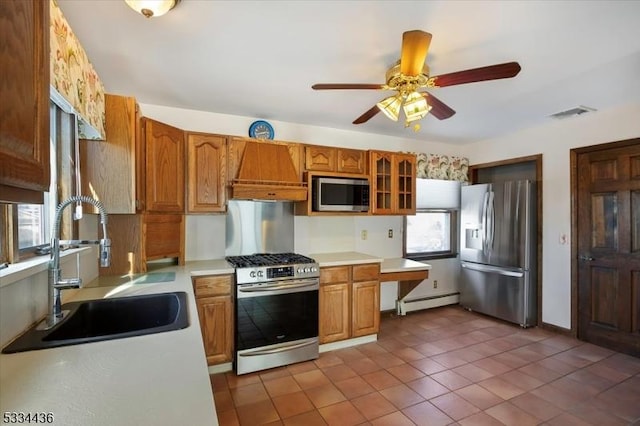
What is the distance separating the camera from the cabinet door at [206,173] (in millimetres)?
2701

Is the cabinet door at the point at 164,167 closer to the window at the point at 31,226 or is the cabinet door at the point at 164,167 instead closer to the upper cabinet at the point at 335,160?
the window at the point at 31,226

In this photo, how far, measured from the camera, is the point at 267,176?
292 centimetres

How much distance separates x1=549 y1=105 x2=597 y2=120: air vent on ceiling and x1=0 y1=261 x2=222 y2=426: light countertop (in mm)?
3870

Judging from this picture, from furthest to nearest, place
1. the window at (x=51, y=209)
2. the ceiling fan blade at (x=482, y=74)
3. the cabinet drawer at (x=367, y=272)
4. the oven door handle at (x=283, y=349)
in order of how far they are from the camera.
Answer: the cabinet drawer at (x=367, y=272)
the oven door handle at (x=283, y=349)
the ceiling fan blade at (x=482, y=74)
the window at (x=51, y=209)

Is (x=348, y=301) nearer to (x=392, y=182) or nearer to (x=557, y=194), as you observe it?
(x=392, y=182)

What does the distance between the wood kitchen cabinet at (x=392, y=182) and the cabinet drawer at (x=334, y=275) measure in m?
0.79

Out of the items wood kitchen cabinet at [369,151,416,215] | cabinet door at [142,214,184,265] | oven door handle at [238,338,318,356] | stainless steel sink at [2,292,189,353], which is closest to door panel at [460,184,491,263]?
wood kitchen cabinet at [369,151,416,215]

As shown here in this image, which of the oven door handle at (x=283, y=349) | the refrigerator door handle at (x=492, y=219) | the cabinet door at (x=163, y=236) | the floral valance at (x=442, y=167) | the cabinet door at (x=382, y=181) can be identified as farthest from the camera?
the floral valance at (x=442, y=167)

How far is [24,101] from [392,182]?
3237 mm

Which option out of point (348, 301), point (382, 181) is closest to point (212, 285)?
point (348, 301)

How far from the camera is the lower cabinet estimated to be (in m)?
2.99

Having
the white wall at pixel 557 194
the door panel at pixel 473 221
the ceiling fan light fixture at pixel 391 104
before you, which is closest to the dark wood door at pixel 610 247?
the white wall at pixel 557 194

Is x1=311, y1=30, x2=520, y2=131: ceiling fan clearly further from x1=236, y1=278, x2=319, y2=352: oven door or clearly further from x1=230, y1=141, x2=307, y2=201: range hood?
x1=236, y1=278, x2=319, y2=352: oven door

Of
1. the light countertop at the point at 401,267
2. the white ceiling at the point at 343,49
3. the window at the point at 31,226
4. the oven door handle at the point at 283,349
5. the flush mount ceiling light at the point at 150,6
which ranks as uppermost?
the white ceiling at the point at 343,49
